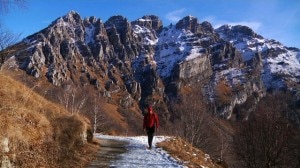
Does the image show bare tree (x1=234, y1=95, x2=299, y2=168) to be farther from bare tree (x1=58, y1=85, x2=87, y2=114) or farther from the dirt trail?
the dirt trail

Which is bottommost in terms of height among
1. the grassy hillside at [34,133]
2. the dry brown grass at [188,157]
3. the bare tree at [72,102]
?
the dry brown grass at [188,157]

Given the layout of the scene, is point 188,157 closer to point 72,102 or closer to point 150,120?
point 150,120

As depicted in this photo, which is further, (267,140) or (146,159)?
(267,140)

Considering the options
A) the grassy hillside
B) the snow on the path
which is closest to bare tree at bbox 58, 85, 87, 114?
the snow on the path

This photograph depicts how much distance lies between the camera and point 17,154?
467 inches

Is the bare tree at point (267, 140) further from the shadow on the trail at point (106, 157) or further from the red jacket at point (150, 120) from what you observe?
the shadow on the trail at point (106, 157)

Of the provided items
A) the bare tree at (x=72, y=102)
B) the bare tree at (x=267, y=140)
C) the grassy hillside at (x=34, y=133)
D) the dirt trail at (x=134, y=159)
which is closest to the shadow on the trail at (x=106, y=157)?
the dirt trail at (x=134, y=159)

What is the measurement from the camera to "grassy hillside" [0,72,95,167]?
470 inches

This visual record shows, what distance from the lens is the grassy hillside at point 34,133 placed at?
11.9 m

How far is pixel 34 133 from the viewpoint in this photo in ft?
47.6

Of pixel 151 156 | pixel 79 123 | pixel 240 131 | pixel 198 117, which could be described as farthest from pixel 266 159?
pixel 79 123

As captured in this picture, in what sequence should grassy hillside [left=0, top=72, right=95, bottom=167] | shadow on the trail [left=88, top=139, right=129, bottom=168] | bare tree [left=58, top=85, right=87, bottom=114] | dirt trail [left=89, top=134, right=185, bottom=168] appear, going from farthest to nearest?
bare tree [left=58, top=85, right=87, bottom=114], dirt trail [left=89, top=134, right=185, bottom=168], shadow on the trail [left=88, top=139, right=129, bottom=168], grassy hillside [left=0, top=72, right=95, bottom=167]

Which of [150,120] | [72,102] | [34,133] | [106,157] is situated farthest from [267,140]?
[72,102]

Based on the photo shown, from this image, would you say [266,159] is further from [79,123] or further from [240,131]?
[79,123]
